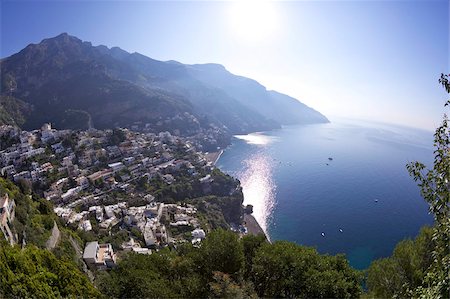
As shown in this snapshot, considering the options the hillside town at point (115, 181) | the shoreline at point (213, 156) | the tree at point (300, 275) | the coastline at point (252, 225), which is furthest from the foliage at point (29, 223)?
the shoreline at point (213, 156)

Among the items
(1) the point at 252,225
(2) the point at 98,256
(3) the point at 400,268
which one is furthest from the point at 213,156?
(3) the point at 400,268

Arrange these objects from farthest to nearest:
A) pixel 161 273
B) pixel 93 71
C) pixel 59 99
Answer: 1. pixel 93 71
2. pixel 59 99
3. pixel 161 273

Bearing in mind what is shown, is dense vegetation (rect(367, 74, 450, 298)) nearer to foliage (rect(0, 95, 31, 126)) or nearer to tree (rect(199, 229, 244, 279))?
tree (rect(199, 229, 244, 279))

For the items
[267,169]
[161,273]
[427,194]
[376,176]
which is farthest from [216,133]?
[427,194]

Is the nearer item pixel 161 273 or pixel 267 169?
pixel 161 273

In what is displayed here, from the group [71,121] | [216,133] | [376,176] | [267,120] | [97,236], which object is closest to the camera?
[97,236]

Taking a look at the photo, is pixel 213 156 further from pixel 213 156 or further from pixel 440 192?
pixel 440 192

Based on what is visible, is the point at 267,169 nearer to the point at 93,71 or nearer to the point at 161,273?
the point at 161,273

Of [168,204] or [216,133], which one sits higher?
[216,133]
